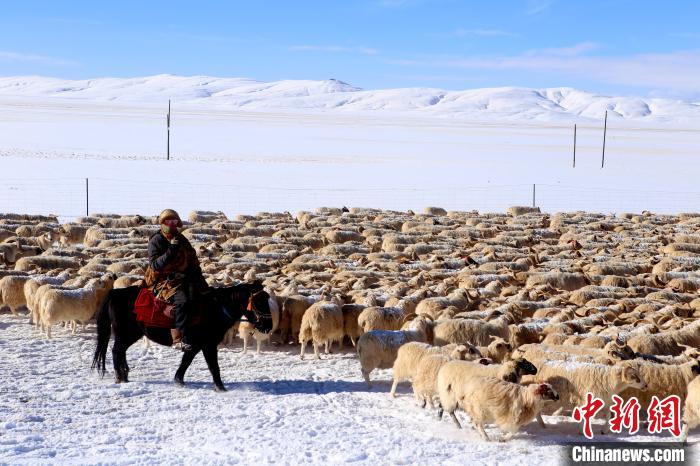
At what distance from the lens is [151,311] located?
8.75m

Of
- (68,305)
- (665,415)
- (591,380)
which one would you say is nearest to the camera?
(665,415)

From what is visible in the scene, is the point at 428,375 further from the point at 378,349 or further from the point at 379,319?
the point at 379,319

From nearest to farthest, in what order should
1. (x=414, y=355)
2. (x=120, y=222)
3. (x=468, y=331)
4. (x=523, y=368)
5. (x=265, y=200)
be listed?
1. (x=523, y=368)
2. (x=414, y=355)
3. (x=468, y=331)
4. (x=120, y=222)
5. (x=265, y=200)

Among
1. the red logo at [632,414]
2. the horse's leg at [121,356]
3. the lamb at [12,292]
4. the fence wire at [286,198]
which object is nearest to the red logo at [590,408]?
the red logo at [632,414]

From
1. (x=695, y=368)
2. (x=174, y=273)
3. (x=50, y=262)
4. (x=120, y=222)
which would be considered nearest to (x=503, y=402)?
(x=695, y=368)

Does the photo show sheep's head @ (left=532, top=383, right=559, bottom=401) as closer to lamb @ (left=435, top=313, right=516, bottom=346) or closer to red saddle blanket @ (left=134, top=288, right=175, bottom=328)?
lamb @ (left=435, top=313, right=516, bottom=346)

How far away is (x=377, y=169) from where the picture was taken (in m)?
44.3

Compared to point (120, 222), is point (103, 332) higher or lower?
lower

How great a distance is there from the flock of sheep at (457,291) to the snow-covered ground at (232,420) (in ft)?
1.01

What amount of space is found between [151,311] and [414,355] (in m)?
2.73

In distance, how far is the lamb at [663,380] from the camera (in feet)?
25.2

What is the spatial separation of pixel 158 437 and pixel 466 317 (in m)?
4.44

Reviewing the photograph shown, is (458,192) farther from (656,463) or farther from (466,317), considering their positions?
(656,463)

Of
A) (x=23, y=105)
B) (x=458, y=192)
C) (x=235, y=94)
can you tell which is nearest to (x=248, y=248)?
(x=458, y=192)
